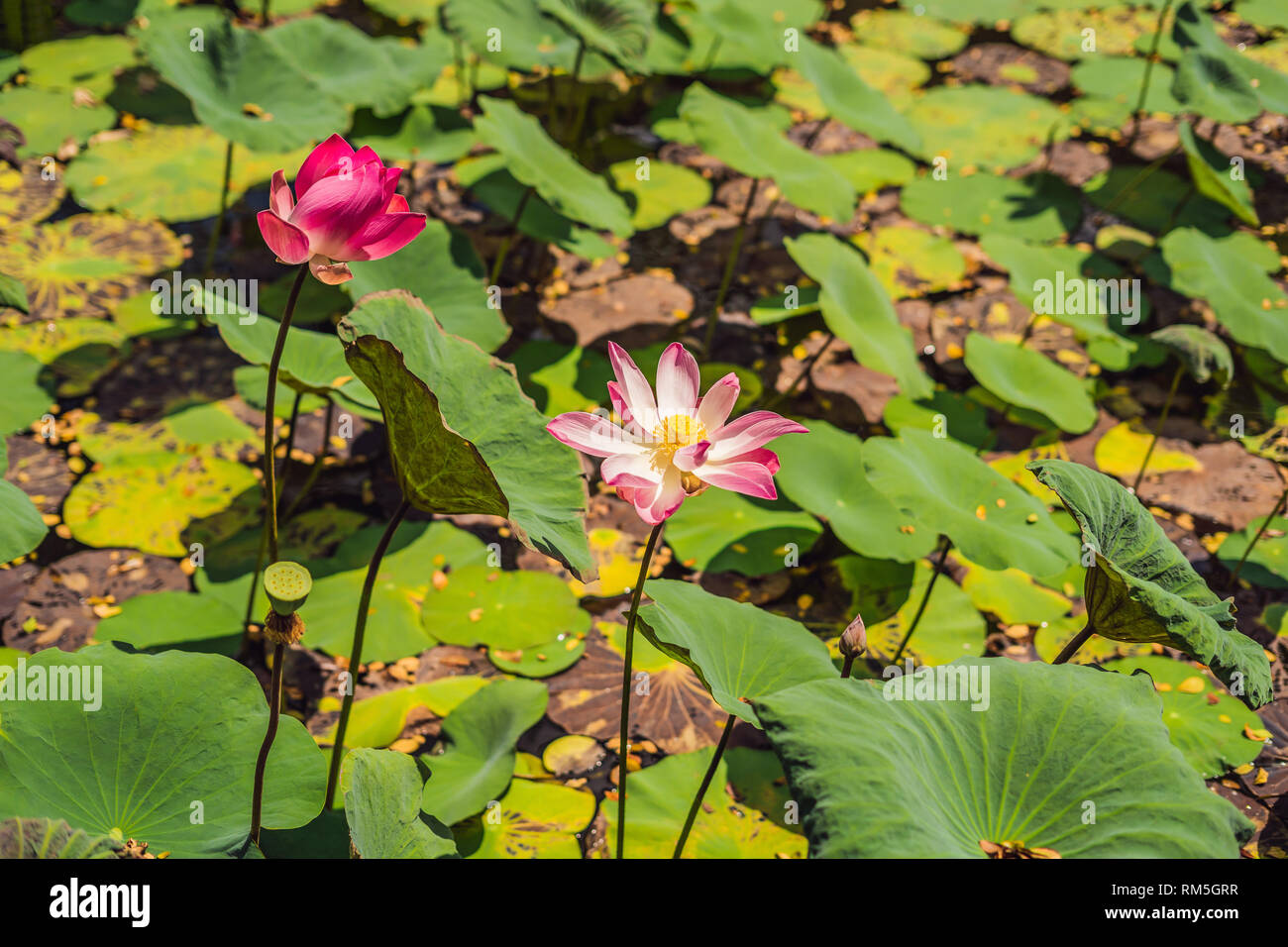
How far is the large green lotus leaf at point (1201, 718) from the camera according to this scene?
2.26 m

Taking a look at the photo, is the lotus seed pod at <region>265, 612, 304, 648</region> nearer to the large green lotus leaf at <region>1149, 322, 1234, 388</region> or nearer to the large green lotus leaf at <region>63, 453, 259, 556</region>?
the large green lotus leaf at <region>63, 453, 259, 556</region>

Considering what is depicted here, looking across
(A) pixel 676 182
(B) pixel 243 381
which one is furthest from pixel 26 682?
(A) pixel 676 182

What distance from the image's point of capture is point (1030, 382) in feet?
10.0

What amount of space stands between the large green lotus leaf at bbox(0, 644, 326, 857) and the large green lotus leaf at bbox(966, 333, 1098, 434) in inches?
87.1

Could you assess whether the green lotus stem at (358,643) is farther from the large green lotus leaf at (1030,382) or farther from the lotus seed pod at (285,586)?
the large green lotus leaf at (1030,382)

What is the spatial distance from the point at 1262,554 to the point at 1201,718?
28.4 inches

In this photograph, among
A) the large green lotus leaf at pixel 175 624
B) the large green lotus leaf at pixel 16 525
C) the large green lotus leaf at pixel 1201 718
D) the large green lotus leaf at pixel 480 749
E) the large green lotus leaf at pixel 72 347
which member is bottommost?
the large green lotus leaf at pixel 175 624

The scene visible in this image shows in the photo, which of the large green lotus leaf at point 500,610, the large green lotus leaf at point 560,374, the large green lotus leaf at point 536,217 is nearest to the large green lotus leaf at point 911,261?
the large green lotus leaf at point 536,217

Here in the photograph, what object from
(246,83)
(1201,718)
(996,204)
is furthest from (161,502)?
(996,204)

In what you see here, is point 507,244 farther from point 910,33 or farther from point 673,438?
point 910,33

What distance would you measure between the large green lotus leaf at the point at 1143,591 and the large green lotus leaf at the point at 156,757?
1.39m

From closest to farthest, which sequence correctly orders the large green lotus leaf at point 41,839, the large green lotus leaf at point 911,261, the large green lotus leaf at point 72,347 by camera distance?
the large green lotus leaf at point 41,839 → the large green lotus leaf at point 72,347 → the large green lotus leaf at point 911,261
